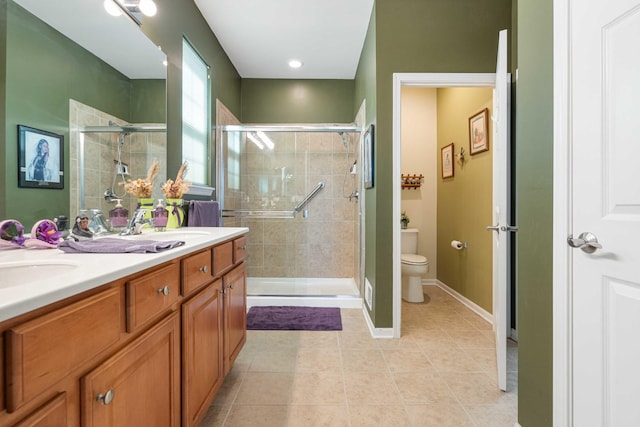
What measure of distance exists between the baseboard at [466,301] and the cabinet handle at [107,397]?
2779 mm

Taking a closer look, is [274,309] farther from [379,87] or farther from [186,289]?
[379,87]

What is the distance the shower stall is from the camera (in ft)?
11.7

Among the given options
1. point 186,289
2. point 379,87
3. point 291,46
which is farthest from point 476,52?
point 186,289

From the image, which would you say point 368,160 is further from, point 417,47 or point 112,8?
point 112,8

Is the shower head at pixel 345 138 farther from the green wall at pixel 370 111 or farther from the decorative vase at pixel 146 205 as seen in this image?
the decorative vase at pixel 146 205

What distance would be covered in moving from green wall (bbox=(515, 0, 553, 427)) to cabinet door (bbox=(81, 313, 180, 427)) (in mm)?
1359

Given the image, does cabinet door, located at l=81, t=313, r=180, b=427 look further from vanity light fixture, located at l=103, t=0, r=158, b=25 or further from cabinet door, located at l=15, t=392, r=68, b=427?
vanity light fixture, located at l=103, t=0, r=158, b=25

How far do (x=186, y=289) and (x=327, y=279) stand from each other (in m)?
2.67

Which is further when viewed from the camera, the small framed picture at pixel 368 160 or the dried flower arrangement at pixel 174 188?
the small framed picture at pixel 368 160

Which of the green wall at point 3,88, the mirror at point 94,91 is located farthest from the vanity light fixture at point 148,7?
the green wall at point 3,88

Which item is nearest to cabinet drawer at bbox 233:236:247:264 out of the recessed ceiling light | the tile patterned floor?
the tile patterned floor

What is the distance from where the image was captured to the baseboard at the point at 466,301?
8.84 ft

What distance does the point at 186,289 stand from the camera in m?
1.12

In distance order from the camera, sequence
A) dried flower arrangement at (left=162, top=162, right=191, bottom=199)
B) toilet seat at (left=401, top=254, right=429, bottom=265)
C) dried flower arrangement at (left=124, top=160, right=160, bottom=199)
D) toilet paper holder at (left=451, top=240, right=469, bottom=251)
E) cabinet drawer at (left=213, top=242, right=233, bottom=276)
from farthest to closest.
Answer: toilet seat at (left=401, top=254, right=429, bottom=265)
toilet paper holder at (left=451, top=240, right=469, bottom=251)
dried flower arrangement at (left=162, top=162, right=191, bottom=199)
dried flower arrangement at (left=124, top=160, right=160, bottom=199)
cabinet drawer at (left=213, top=242, right=233, bottom=276)
